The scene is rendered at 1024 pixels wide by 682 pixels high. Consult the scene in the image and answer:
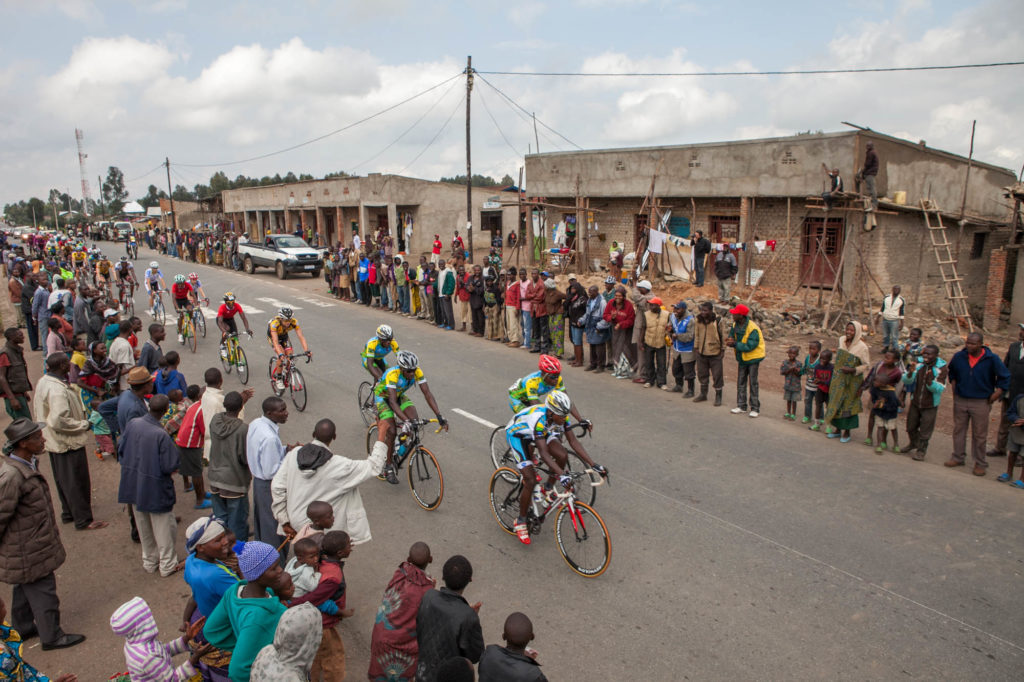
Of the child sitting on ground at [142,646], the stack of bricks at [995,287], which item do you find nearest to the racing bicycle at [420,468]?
the child sitting on ground at [142,646]

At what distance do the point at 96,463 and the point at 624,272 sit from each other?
1804cm

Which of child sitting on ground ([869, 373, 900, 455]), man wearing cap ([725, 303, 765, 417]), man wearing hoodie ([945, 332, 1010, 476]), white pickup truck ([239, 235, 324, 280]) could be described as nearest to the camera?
man wearing hoodie ([945, 332, 1010, 476])

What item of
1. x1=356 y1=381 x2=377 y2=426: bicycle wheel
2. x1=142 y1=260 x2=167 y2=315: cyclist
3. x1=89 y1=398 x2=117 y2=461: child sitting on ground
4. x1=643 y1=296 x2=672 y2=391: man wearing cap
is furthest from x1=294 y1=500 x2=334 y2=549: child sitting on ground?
x1=142 y1=260 x2=167 y2=315: cyclist

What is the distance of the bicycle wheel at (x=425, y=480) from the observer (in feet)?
24.0

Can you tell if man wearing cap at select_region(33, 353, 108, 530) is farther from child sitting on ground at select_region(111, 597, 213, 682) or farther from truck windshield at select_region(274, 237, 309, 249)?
truck windshield at select_region(274, 237, 309, 249)

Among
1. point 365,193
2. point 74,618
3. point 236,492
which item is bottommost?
point 74,618

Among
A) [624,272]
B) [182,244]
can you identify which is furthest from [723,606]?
[182,244]

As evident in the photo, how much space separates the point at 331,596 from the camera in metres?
4.31

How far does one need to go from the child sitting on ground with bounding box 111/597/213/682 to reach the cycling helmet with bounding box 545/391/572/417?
3.40 metres

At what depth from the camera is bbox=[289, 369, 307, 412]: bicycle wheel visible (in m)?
10.9

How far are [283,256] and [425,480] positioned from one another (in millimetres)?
25180

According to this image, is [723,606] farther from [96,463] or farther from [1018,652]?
[96,463]

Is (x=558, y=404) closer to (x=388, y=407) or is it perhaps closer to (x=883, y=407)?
(x=388, y=407)

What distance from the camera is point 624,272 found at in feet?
77.2
